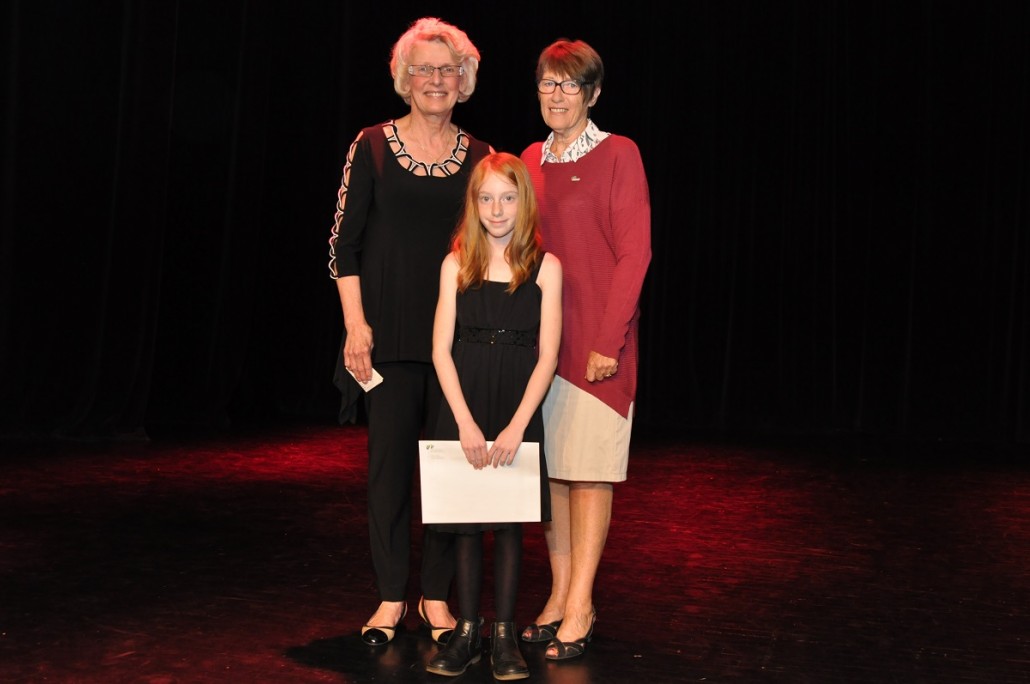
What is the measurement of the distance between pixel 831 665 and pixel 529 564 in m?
1.13

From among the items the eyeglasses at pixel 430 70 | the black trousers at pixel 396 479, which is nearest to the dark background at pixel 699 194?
the black trousers at pixel 396 479

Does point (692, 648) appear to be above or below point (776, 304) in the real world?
below

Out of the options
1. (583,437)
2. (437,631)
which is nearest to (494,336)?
(583,437)

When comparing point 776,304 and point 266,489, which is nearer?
point 266,489

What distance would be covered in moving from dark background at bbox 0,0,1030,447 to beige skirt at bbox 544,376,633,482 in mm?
4078

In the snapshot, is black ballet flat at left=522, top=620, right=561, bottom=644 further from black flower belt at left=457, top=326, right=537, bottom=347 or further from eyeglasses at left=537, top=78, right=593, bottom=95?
eyeglasses at left=537, top=78, right=593, bottom=95

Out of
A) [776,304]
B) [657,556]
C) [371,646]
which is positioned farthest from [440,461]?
[776,304]

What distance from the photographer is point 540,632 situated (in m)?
2.65

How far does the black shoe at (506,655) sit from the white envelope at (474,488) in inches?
9.8

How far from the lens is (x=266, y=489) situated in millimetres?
4570

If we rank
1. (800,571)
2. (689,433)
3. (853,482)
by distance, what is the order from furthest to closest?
1. (689,433)
2. (853,482)
3. (800,571)

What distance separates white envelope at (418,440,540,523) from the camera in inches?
93.3

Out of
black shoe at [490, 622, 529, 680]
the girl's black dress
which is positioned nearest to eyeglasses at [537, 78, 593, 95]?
the girl's black dress

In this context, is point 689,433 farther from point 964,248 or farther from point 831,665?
point 831,665
